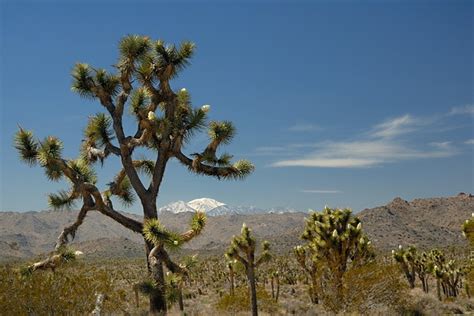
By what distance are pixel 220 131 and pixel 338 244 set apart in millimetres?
7112

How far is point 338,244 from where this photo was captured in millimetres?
16484

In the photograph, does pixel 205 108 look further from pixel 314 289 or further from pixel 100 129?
pixel 314 289

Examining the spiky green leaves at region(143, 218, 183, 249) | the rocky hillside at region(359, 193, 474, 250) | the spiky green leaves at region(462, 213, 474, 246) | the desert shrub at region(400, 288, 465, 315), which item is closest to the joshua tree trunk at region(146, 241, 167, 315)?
the spiky green leaves at region(143, 218, 183, 249)

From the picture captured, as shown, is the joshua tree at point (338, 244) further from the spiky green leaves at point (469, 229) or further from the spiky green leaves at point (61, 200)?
the spiky green leaves at point (61, 200)

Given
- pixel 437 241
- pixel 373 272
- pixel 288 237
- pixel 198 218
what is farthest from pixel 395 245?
pixel 198 218

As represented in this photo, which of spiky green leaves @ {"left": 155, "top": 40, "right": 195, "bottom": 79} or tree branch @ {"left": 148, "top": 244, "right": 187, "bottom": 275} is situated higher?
spiky green leaves @ {"left": 155, "top": 40, "right": 195, "bottom": 79}

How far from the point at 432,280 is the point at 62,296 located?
1695 inches

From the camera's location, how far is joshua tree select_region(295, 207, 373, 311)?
16.4 m

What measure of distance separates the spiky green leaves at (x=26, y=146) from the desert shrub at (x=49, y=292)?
2.71 m

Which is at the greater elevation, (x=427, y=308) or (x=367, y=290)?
(x=367, y=290)

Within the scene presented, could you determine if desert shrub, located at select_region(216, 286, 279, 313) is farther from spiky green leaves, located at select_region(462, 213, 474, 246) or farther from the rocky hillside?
the rocky hillside

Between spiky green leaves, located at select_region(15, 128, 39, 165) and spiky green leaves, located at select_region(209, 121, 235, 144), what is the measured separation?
14.2 ft

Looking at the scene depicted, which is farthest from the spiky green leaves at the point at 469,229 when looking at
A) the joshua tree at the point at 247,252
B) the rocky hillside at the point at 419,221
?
the rocky hillside at the point at 419,221

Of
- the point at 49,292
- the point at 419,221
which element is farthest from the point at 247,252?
the point at 419,221
